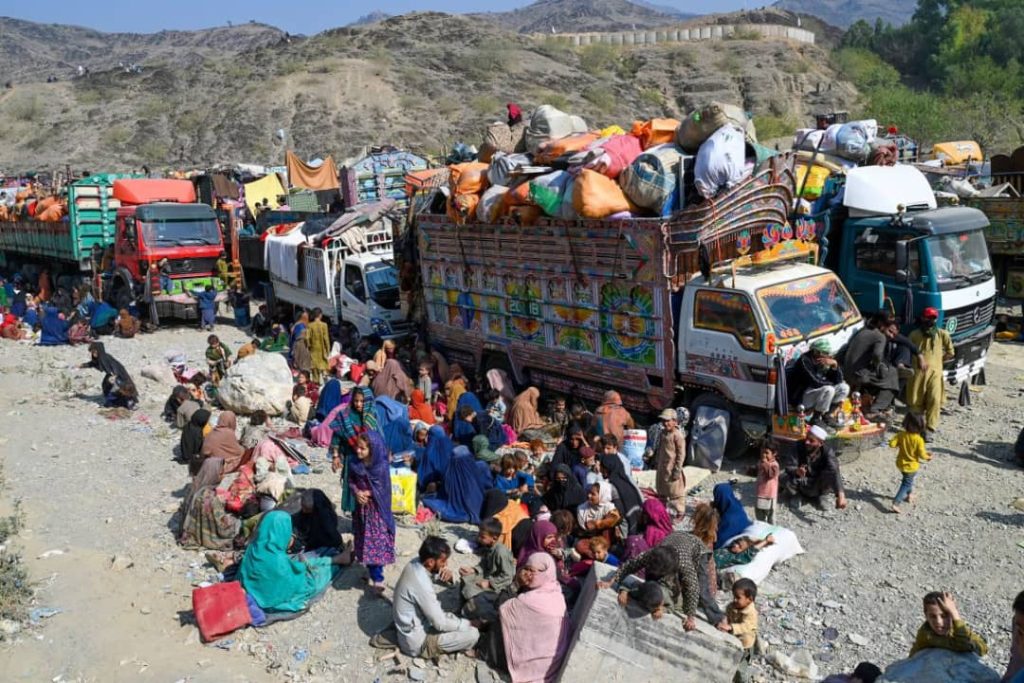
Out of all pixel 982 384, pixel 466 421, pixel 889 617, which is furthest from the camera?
pixel 982 384

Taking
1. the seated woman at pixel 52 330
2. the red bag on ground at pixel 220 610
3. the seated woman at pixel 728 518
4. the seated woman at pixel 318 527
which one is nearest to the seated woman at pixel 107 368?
the seated woman at pixel 52 330

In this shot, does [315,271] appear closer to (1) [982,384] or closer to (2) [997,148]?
(1) [982,384]

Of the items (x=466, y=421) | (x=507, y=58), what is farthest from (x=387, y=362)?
(x=507, y=58)

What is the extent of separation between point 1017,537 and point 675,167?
166 inches

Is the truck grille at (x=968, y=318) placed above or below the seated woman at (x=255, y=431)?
above

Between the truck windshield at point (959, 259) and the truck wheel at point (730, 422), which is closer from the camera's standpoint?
the truck wheel at point (730, 422)

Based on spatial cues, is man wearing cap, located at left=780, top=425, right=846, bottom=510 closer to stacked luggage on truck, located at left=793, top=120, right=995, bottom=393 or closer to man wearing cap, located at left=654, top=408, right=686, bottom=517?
man wearing cap, located at left=654, top=408, right=686, bottom=517

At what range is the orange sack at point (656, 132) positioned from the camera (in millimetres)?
8992

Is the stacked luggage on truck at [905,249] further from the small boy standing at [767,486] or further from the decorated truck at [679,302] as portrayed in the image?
the small boy standing at [767,486]

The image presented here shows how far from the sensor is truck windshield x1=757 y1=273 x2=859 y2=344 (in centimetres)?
790

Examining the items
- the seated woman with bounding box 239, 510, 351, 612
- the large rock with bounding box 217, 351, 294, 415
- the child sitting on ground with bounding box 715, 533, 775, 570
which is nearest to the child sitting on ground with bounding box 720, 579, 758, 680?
the child sitting on ground with bounding box 715, 533, 775, 570

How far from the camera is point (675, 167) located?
824 cm

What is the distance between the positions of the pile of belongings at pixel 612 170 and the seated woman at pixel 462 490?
108 inches

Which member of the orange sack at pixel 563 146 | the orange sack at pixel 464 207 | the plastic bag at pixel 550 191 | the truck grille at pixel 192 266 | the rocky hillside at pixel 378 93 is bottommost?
the truck grille at pixel 192 266
